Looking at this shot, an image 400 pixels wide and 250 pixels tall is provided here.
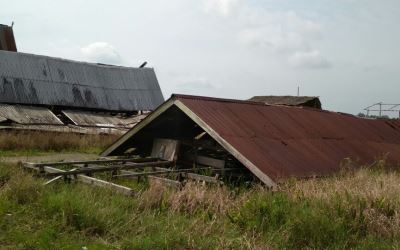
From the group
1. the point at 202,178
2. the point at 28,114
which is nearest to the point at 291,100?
the point at 28,114

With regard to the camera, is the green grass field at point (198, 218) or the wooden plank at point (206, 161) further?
the wooden plank at point (206, 161)

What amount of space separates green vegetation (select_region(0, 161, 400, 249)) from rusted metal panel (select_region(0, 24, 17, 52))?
1201 inches

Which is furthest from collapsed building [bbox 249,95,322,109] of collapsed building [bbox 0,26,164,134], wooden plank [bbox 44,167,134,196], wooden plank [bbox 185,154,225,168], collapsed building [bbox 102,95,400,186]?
wooden plank [bbox 44,167,134,196]

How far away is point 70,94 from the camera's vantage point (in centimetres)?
3131

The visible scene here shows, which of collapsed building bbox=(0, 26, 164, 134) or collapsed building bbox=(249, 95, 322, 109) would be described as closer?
collapsed building bbox=(0, 26, 164, 134)

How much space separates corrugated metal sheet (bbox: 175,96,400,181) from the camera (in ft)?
31.0

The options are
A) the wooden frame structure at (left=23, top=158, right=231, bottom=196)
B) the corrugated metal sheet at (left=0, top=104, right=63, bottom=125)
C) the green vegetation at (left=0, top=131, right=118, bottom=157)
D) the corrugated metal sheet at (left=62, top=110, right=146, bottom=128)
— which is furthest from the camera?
the corrugated metal sheet at (left=62, top=110, right=146, bottom=128)

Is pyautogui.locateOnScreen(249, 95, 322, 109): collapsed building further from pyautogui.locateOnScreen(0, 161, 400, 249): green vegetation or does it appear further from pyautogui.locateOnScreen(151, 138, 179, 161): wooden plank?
pyautogui.locateOnScreen(0, 161, 400, 249): green vegetation

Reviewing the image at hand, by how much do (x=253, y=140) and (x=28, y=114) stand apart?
2013cm

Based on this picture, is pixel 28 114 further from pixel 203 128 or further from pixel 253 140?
pixel 253 140

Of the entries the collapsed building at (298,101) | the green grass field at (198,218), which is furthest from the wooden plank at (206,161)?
the collapsed building at (298,101)

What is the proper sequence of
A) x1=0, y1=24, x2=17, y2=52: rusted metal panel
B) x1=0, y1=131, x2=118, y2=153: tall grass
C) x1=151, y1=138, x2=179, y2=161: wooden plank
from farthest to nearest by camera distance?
1. x1=0, y1=24, x2=17, y2=52: rusted metal panel
2. x1=0, y1=131, x2=118, y2=153: tall grass
3. x1=151, y1=138, x2=179, y2=161: wooden plank

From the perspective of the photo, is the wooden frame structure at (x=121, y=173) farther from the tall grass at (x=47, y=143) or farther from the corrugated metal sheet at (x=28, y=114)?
the corrugated metal sheet at (x=28, y=114)

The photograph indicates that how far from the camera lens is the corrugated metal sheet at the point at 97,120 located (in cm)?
2884
